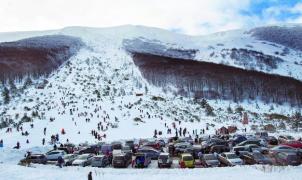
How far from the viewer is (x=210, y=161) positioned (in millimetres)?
28516

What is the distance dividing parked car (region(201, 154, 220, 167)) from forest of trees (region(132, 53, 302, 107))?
83.8 metres

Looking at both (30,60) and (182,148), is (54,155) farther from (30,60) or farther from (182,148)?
(30,60)

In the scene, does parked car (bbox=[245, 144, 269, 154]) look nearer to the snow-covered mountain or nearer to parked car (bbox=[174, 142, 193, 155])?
parked car (bbox=[174, 142, 193, 155])

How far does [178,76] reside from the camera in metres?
142

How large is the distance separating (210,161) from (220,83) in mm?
107361

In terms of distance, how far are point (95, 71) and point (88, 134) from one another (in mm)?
74281

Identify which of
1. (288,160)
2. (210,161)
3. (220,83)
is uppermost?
(220,83)

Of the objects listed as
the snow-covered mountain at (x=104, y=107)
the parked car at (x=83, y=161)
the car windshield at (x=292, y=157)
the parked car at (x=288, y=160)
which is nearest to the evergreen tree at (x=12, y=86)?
the snow-covered mountain at (x=104, y=107)

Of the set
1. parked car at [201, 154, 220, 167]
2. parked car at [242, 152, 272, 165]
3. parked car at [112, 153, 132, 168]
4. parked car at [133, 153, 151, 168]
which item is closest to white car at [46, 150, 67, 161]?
parked car at [112, 153, 132, 168]

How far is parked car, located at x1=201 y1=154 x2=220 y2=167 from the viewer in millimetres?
28078

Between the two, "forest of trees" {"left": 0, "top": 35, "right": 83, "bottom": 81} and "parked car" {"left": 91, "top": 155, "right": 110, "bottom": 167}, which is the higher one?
"forest of trees" {"left": 0, "top": 35, "right": 83, "bottom": 81}

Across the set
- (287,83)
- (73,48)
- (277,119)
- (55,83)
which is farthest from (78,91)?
(73,48)

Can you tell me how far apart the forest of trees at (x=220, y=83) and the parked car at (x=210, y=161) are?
83840 mm

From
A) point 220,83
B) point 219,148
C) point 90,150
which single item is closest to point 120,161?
point 90,150
